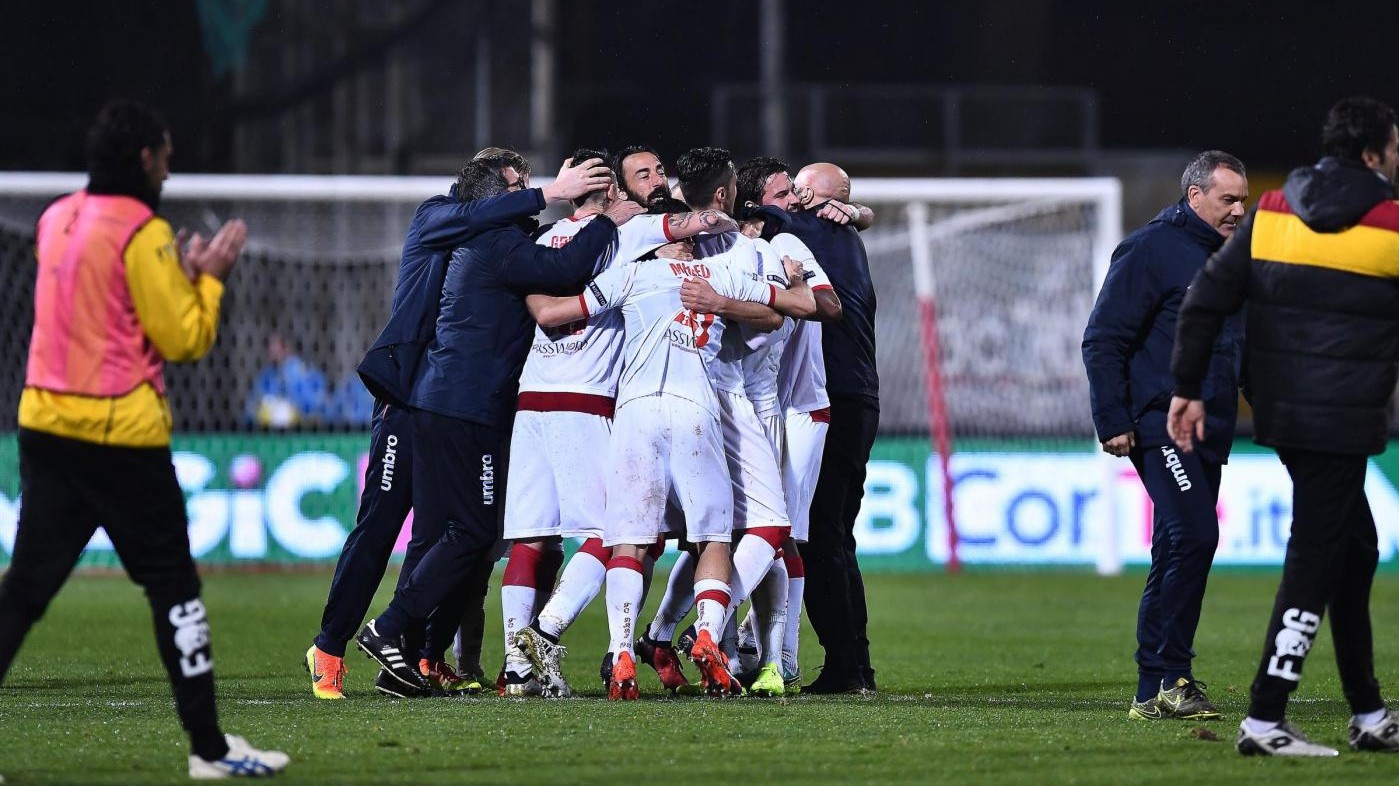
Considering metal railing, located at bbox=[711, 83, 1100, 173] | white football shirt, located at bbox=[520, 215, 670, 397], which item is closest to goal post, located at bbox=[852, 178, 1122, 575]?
metal railing, located at bbox=[711, 83, 1100, 173]

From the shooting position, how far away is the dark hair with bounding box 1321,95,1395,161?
6031 millimetres

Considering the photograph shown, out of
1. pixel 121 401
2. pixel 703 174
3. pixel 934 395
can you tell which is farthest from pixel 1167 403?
pixel 934 395

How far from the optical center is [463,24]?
92.3 ft

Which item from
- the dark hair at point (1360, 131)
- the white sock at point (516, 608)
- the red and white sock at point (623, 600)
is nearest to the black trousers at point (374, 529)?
the white sock at point (516, 608)

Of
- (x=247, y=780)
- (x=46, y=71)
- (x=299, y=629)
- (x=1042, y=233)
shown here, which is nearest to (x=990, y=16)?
(x=1042, y=233)

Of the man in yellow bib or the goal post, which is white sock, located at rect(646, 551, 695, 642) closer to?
the man in yellow bib

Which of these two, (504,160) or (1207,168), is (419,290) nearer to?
(504,160)

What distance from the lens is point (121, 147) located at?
18.0 feet

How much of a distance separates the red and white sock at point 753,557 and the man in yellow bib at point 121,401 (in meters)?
2.76

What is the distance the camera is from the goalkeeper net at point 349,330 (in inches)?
675

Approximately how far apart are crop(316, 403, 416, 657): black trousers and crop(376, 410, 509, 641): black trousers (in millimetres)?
200

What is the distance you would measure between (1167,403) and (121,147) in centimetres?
393

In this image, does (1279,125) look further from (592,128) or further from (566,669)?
(566,669)

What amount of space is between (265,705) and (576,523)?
1438 millimetres
